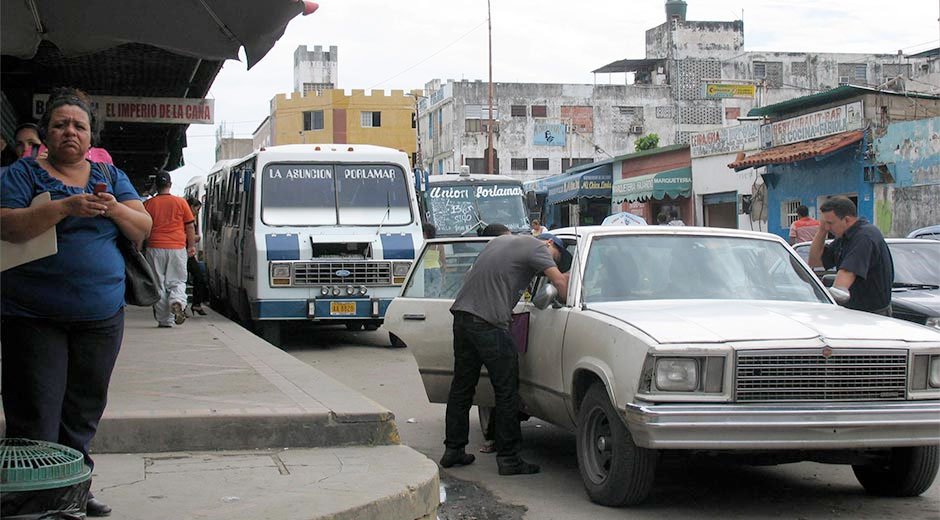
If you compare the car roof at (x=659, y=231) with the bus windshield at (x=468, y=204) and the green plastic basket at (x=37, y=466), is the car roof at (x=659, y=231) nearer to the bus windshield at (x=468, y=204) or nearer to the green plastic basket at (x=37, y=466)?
the green plastic basket at (x=37, y=466)

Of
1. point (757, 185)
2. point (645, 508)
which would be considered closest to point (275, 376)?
point (645, 508)

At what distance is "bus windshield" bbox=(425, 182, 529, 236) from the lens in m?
20.8

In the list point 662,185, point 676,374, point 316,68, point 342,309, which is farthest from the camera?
point 316,68

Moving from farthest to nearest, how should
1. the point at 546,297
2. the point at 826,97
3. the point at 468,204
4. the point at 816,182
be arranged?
the point at 816,182, the point at 826,97, the point at 468,204, the point at 546,297

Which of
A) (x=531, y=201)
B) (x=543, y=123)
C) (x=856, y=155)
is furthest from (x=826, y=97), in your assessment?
(x=543, y=123)

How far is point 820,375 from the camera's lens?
5430mm

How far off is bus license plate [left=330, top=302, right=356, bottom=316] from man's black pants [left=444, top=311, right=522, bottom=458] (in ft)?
21.8

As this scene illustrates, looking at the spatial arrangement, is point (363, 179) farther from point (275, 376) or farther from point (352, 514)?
point (352, 514)

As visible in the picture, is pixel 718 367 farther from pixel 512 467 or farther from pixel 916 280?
pixel 916 280

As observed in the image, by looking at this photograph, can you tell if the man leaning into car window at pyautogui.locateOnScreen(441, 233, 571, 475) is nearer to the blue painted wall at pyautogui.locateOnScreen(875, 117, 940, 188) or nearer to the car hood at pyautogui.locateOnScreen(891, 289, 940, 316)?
the car hood at pyautogui.locateOnScreen(891, 289, 940, 316)

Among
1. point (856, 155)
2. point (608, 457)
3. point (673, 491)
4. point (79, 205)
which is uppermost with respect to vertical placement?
point (856, 155)

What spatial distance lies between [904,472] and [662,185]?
2914 cm

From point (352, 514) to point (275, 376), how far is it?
11.5 ft

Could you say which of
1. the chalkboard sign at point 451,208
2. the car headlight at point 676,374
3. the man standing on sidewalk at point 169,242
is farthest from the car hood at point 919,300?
the chalkboard sign at point 451,208
